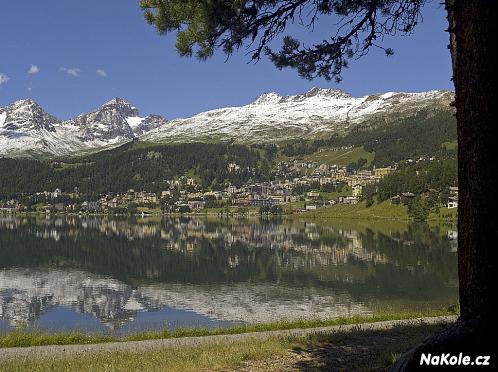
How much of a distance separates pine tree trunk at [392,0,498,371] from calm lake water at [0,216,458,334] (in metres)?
29.8

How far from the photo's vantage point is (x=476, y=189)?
18.9ft

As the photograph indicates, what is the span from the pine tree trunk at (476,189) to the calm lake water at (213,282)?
29760 mm

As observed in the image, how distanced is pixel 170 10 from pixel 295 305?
34.4m

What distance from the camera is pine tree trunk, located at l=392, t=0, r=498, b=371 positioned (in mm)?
5633

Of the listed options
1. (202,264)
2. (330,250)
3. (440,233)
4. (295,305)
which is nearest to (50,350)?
(295,305)

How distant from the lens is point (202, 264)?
72000mm

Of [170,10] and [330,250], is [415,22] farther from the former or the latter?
[330,250]

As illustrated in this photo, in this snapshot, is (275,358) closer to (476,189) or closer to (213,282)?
(476,189)

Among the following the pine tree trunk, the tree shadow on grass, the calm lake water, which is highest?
the pine tree trunk

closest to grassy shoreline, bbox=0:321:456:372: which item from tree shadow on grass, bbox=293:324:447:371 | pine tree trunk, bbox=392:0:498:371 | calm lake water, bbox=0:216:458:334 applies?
tree shadow on grass, bbox=293:324:447:371

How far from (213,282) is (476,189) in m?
52.5

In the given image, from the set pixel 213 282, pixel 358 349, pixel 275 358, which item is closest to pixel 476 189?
pixel 275 358

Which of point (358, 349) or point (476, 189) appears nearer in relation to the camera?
point (476, 189)

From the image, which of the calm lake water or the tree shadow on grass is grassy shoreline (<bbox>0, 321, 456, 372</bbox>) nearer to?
the tree shadow on grass
